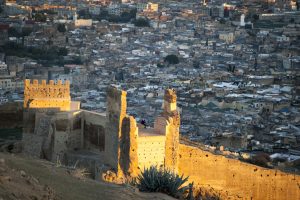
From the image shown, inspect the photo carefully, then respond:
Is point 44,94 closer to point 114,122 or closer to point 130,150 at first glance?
point 114,122

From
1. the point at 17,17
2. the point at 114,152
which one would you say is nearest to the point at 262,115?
the point at 114,152

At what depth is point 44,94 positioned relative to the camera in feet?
60.2

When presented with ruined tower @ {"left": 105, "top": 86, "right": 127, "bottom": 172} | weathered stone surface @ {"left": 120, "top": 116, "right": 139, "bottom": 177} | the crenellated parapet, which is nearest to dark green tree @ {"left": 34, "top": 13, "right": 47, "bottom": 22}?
the crenellated parapet

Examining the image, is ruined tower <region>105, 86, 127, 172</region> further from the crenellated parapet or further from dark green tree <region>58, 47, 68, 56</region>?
dark green tree <region>58, 47, 68, 56</region>

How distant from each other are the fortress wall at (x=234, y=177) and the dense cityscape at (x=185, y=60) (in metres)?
1.36

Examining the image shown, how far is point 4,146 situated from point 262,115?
21.3 meters

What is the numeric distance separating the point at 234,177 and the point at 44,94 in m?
4.24

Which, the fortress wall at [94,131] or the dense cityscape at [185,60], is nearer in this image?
the fortress wall at [94,131]

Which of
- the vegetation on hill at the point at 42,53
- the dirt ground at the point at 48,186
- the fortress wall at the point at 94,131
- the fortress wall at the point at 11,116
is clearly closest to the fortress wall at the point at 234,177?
the fortress wall at the point at 94,131

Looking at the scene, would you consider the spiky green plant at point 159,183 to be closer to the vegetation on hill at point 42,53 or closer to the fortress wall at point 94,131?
the fortress wall at point 94,131

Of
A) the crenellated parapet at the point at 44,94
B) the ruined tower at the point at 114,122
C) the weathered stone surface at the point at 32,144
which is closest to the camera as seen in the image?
the ruined tower at the point at 114,122

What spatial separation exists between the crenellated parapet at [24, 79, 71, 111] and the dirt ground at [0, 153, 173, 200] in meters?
5.72

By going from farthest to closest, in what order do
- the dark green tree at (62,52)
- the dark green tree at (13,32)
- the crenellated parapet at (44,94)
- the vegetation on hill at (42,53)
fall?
Result: the dark green tree at (13,32)
the dark green tree at (62,52)
the vegetation on hill at (42,53)
the crenellated parapet at (44,94)

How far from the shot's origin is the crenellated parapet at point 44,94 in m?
18.4
